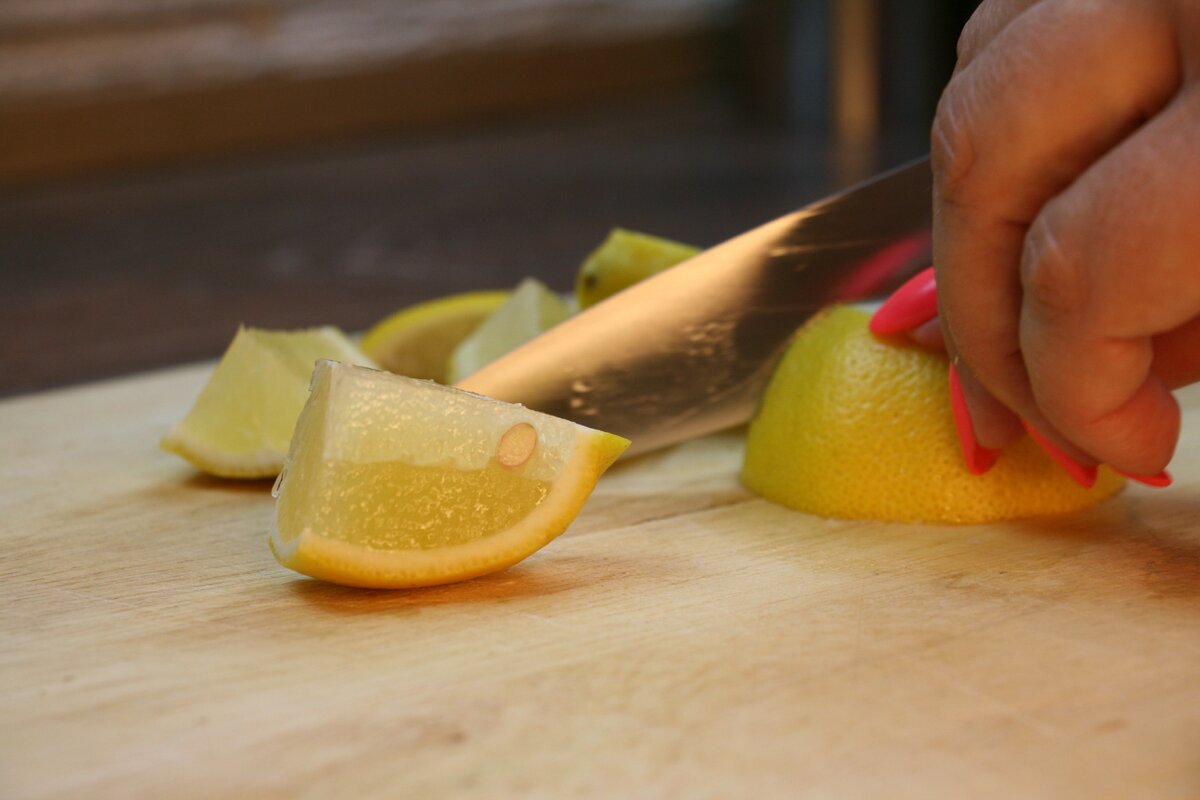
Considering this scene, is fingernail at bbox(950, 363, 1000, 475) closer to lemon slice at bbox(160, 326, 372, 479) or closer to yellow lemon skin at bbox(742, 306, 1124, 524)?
yellow lemon skin at bbox(742, 306, 1124, 524)

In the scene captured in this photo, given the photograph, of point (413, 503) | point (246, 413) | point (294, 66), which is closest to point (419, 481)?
point (413, 503)

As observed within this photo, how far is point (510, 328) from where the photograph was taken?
4.83ft

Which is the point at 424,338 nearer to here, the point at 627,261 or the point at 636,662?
the point at 627,261

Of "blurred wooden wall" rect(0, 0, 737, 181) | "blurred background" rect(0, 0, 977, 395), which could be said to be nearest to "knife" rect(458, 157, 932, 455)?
"blurred background" rect(0, 0, 977, 395)

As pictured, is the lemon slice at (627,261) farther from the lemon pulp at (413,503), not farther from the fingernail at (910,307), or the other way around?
the lemon pulp at (413,503)

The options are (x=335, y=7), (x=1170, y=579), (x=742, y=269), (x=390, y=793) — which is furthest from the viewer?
(x=335, y=7)

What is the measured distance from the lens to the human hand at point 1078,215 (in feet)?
2.55

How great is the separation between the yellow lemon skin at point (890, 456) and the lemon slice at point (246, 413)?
1.51 feet

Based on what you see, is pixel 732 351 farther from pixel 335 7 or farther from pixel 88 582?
pixel 335 7

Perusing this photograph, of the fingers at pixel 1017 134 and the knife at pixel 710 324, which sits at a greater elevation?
the fingers at pixel 1017 134

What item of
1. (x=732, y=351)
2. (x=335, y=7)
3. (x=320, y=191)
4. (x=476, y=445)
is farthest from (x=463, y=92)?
(x=476, y=445)

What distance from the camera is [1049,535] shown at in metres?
1.06

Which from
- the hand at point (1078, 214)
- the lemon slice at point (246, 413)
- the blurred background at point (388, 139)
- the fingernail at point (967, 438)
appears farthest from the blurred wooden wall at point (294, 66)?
the hand at point (1078, 214)

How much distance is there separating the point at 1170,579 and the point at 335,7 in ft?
12.8
